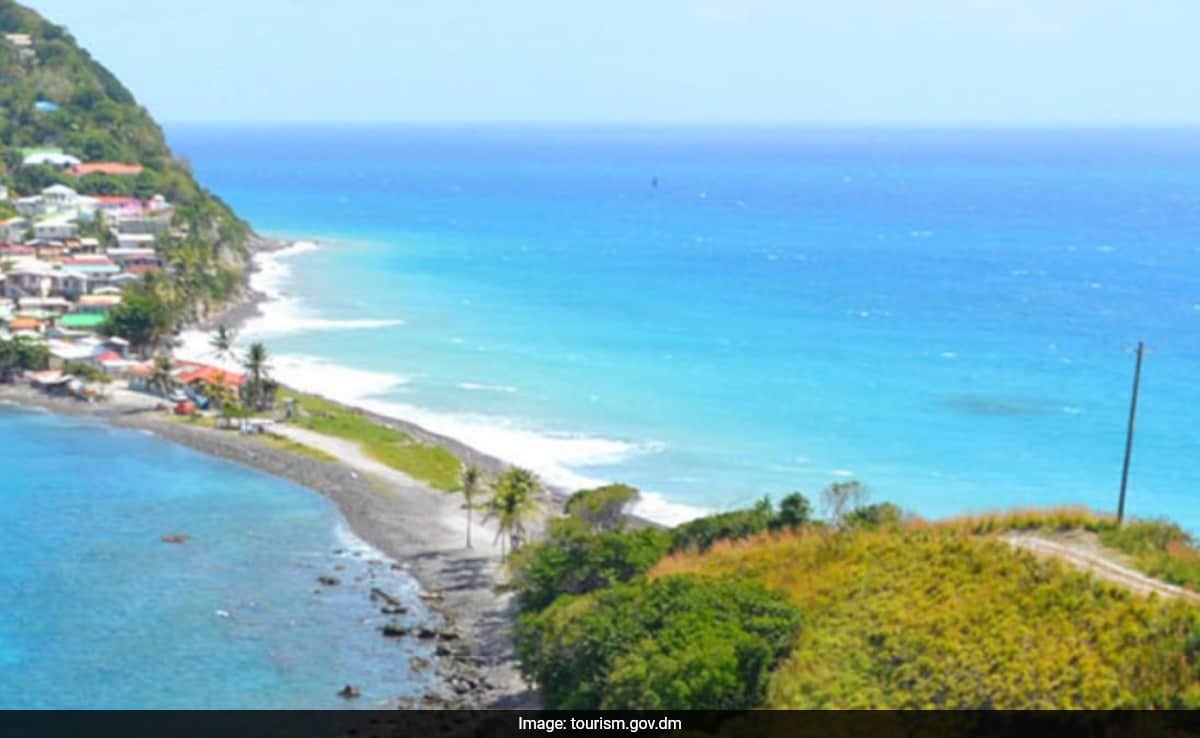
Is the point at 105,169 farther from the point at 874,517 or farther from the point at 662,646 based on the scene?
the point at 662,646

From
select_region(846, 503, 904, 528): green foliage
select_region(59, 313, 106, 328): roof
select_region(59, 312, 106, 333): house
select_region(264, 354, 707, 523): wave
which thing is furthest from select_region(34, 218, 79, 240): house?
select_region(846, 503, 904, 528): green foliage

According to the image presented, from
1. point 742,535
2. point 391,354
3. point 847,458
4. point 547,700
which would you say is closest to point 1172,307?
point 847,458

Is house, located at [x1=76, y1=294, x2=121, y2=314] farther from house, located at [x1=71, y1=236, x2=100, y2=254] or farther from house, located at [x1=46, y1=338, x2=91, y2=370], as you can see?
house, located at [x1=71, y1=236, x2=100, y2=254]

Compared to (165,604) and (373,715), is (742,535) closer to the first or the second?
(373,715)

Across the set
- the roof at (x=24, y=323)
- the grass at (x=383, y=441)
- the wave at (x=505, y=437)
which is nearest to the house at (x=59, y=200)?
the roof at (x=24, y=323)

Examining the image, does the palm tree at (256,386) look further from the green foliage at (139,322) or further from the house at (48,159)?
the house at (48,159)

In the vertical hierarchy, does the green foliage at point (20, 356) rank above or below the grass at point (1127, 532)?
below

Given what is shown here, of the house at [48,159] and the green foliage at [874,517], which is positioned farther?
the house at [48,159]
